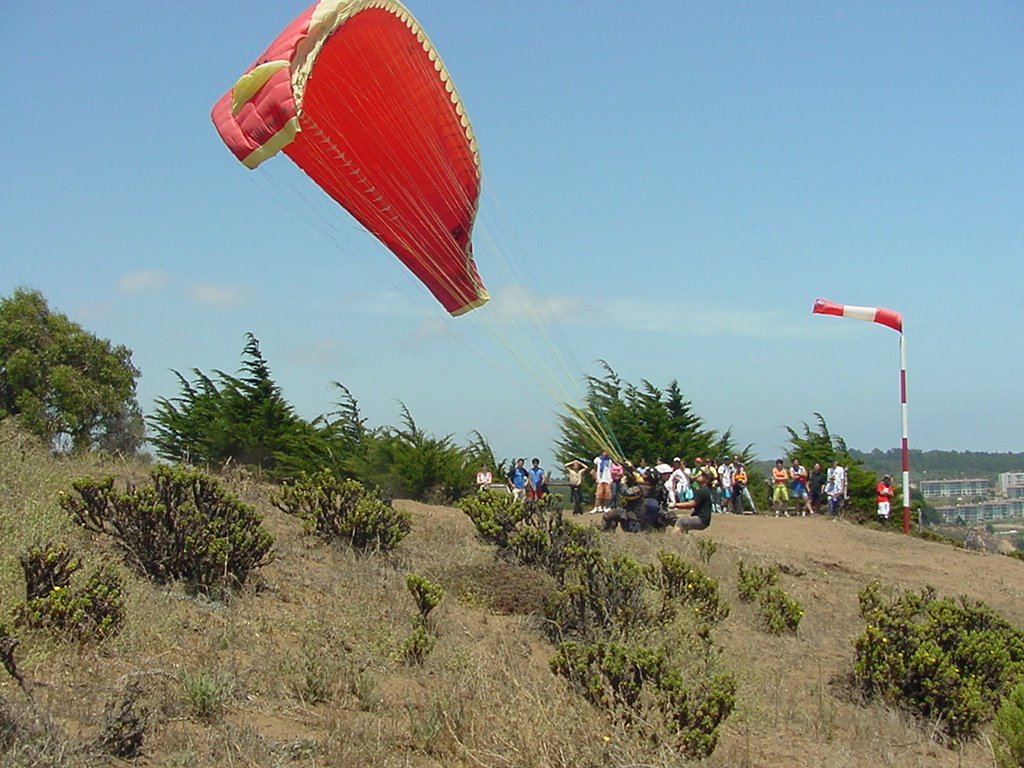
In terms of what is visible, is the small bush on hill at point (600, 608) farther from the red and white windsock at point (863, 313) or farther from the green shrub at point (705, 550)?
the red and white windsock at point (863, 313)

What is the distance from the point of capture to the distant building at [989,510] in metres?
58.1

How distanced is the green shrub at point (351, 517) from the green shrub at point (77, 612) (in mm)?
3900

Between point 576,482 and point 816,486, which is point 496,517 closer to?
point 576,482

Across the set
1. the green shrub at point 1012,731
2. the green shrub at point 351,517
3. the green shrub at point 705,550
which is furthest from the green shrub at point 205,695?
the green shrub at point 705,550

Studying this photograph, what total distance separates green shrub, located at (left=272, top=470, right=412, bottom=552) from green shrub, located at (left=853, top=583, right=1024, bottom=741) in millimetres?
4591

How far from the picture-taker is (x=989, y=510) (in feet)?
218

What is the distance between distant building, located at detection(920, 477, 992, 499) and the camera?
77.3m

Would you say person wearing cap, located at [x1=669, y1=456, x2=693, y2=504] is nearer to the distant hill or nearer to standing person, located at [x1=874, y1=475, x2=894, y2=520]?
standing person, located at [x1=874, y1=475, x2=894, y2=520]

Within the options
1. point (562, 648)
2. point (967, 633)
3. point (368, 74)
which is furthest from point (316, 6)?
point (967, 633)

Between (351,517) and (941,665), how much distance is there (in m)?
5.52

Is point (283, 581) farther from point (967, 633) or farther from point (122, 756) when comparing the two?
point (967, 633)

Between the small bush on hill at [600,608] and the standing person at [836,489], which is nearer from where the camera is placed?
the small bush on hill at [600,608]

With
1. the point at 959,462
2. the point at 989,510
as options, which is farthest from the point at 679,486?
the point at 959,462

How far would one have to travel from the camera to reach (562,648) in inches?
272
